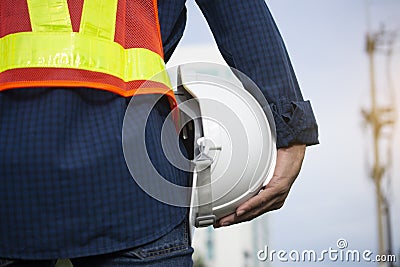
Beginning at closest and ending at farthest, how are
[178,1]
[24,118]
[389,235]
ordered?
[24,118] → [178,1] → [389,235]

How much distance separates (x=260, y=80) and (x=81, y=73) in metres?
0.20

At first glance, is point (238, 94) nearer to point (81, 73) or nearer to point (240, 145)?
point (240, 145)

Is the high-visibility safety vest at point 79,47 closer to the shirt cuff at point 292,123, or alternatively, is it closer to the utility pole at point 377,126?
the shirt cuff at point 292,123

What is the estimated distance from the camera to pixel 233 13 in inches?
28.1

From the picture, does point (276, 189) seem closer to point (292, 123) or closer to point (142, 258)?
point (292, 123)

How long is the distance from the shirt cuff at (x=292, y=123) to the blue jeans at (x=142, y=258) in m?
0.16

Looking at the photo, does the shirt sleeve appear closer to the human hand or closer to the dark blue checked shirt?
the human hand

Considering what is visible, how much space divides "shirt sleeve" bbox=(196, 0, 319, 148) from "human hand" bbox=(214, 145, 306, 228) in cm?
1

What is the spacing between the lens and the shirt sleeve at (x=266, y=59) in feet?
2.28

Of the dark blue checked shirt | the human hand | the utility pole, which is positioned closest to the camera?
the dark blue checked shirt

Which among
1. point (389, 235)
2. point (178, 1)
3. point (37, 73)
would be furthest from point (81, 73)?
point (389, 235)

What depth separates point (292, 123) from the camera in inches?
27.1

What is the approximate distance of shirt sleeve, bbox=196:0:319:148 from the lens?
0.69 m

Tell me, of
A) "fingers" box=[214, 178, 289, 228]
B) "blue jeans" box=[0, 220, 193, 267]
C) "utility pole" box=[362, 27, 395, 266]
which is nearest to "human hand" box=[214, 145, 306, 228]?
"fingers" box=[214, 178, 289, 228]
